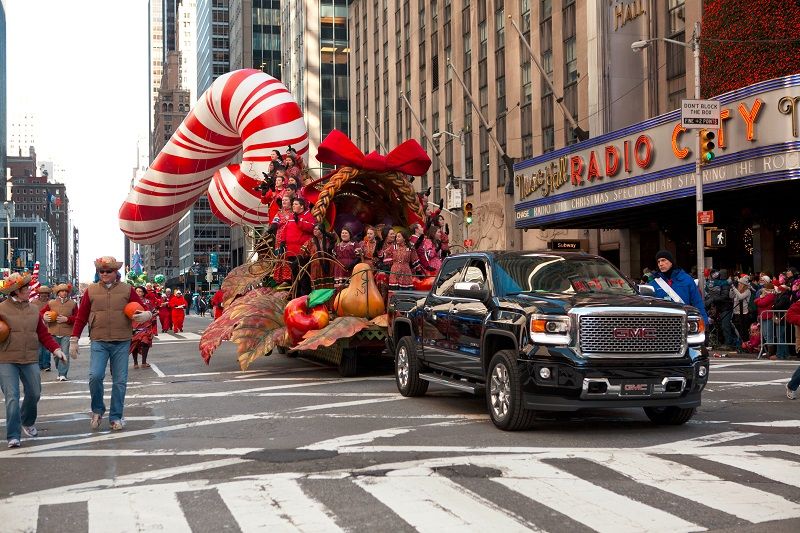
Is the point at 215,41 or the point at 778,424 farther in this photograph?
the point at 215,41

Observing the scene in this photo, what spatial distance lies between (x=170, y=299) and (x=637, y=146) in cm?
1843

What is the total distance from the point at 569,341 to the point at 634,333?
27.0 inches

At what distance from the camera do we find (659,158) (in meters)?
28.8

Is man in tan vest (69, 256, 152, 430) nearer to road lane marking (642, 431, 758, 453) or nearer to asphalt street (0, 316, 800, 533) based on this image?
asphalt street (0, 316, 800, 533)

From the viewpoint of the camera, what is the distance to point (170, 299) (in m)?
37.7

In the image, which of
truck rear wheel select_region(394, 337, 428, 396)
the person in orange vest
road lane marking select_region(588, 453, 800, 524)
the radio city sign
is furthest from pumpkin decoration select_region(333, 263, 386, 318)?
the person in orange vest

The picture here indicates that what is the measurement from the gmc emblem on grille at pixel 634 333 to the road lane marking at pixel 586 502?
199 centimetres

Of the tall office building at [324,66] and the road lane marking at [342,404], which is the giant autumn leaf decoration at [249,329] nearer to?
the road lane marking at [342,404]

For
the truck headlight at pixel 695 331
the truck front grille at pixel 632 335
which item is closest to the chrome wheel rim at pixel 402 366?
the truck front grille at pixel 632 335

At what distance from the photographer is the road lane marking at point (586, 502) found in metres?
6.35

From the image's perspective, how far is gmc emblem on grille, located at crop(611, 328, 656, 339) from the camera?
9867 mm

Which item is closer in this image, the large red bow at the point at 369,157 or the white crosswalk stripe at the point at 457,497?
the white crosswalk stripe at the point at 457,497

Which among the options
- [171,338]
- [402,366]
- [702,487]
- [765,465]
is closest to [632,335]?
[765,465]

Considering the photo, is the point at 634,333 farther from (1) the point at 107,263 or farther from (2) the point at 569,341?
(1) the point at 107,263
